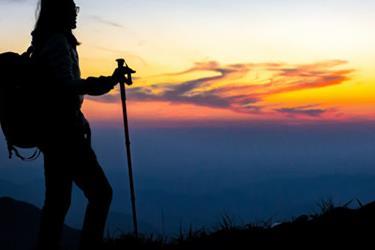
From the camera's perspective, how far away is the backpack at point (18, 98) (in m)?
4.85

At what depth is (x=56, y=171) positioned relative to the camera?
5152 mm

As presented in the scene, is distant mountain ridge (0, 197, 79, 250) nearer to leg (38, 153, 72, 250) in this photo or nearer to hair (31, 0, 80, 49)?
leg (38, 153, 72, 250)

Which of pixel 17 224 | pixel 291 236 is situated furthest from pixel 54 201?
pixel 17 224

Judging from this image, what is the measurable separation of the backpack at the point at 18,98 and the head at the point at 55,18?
15.5 inches

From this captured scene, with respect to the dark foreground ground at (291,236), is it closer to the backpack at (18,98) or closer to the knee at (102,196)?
the knee at (102,196)

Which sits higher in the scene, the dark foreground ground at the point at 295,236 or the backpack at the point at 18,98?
the backpack at the point at 18,98

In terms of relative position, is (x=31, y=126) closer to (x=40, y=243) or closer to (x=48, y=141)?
(x=48, y=141)

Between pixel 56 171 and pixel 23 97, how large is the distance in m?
0.79

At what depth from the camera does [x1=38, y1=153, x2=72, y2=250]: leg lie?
516 cm

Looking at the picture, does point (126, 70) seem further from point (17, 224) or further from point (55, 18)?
point (17, 224)

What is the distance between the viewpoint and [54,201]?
522 cm

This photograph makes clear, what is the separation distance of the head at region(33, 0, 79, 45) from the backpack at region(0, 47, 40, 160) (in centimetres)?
39

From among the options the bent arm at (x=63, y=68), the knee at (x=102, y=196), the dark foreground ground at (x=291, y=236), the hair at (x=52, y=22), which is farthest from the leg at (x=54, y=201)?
the dark foreground ground at (x=291, y=236)

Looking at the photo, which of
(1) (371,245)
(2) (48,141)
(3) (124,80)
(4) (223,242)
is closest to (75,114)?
(2) (48,141)
